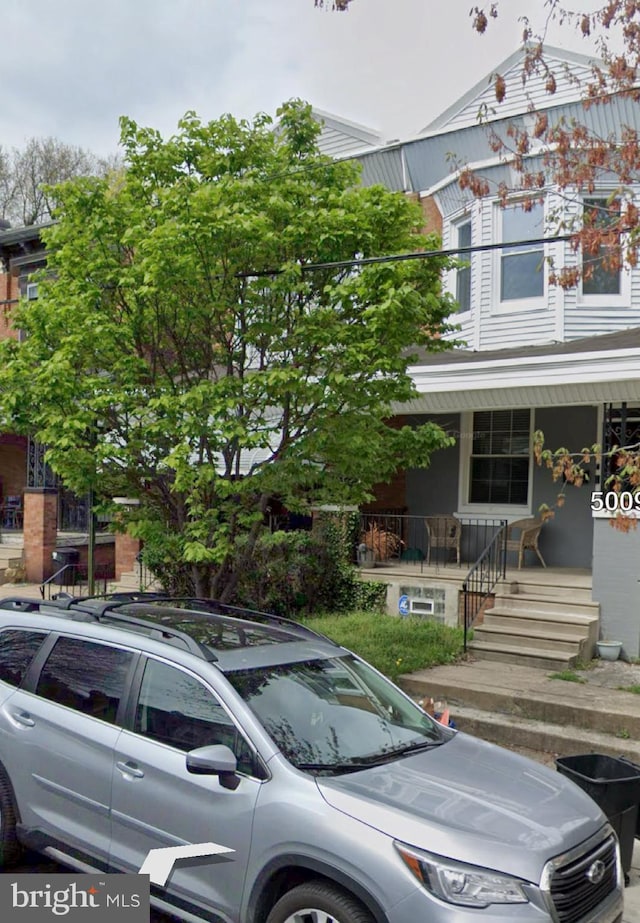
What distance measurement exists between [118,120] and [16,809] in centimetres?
651

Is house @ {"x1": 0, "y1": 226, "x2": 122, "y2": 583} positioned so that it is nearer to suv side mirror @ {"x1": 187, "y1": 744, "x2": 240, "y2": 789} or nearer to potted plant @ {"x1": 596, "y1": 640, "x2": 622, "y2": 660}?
potted plant @ {"x1": 596, "y1": 640, "x2": 622, "y2": 660}

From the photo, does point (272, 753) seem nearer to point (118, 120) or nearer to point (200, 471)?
point (200, 471)

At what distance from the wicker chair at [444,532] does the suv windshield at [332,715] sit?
27.7 feet

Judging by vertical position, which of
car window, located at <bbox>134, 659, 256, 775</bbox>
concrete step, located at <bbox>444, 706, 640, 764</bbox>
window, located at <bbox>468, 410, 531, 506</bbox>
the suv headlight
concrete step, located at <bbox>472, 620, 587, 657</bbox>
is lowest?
concrete step, located at <bbox>444, 706, 640, 764</bbox>

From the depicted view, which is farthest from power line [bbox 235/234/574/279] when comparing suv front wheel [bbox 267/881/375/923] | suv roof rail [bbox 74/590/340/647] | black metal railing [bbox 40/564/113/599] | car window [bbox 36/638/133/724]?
black metal railing [bbox 40/564/113/599]

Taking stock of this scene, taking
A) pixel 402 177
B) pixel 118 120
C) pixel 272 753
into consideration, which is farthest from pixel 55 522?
pixel 272 753

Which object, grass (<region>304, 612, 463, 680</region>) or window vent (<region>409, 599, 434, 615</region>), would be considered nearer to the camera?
grass (<region>304, 612, 463, 680</region>)

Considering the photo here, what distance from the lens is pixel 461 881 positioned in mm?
3314

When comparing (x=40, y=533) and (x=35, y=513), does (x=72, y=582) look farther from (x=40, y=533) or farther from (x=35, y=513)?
(x=35, y=513)

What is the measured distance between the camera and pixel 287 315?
8078 millimetres

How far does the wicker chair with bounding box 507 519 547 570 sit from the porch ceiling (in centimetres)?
217

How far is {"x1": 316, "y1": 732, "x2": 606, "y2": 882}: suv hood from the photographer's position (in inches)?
134

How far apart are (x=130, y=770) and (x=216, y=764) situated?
28.1 inches

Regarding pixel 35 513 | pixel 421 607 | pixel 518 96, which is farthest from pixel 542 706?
pixel 35 513
